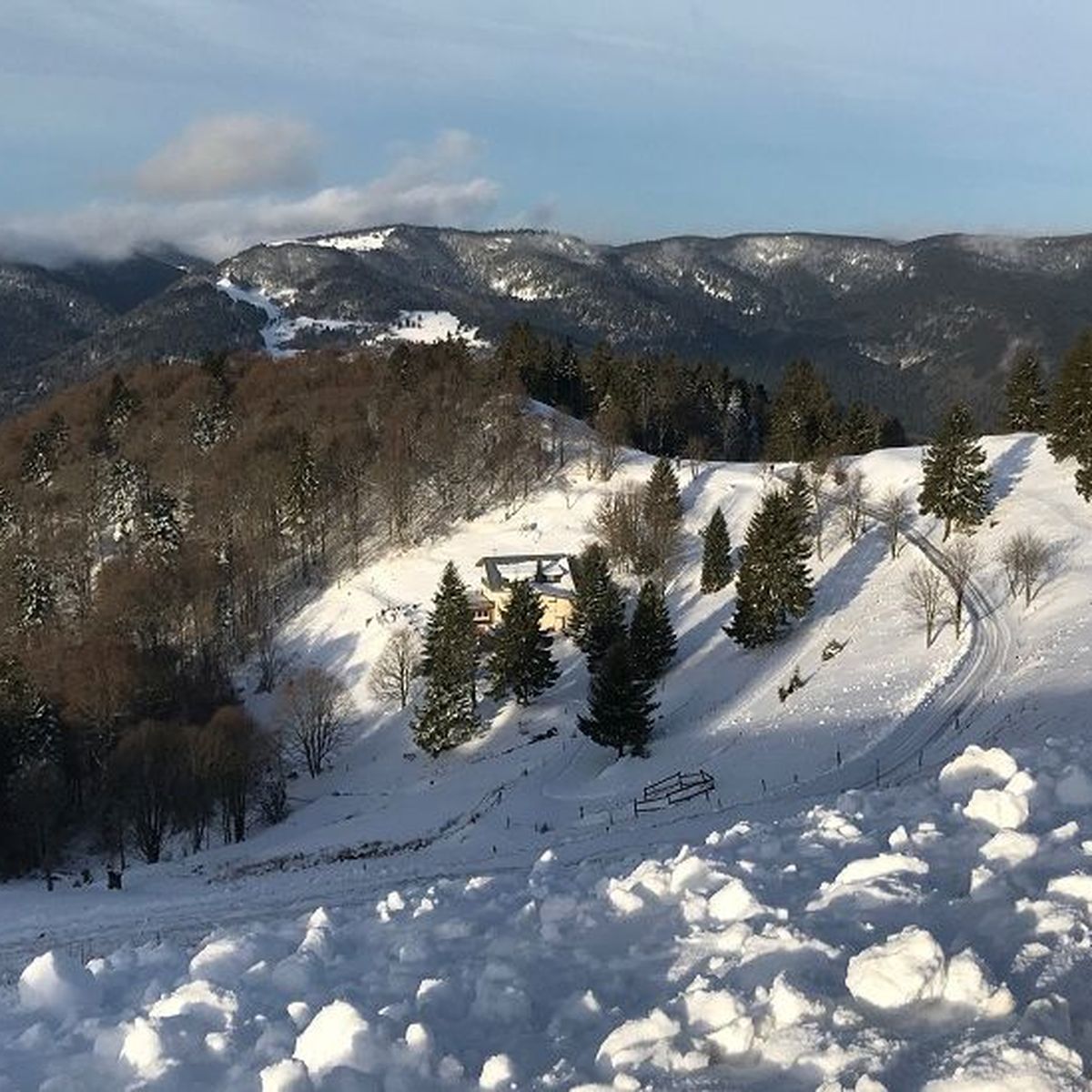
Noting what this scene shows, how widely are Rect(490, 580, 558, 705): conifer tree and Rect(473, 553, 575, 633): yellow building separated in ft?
17.1

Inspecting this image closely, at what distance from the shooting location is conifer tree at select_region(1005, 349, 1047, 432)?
215ft

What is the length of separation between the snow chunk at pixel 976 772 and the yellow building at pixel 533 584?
40338 mm

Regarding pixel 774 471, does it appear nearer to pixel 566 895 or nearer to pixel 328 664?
pixel 328 664

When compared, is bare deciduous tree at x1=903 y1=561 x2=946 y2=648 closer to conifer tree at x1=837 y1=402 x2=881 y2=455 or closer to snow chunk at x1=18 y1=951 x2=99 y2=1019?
conifer tree at x1=837 y1=402 x2=881 y2=455

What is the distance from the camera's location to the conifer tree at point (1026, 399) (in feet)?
215

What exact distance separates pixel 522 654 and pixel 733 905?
3816 centimetres

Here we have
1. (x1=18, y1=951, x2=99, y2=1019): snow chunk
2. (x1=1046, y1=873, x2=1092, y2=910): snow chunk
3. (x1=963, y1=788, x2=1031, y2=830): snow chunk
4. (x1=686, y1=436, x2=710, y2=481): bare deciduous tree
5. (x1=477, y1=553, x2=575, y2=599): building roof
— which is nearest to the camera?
(x1=1046, y1=873, x2=1092, y2=910): snow chunk

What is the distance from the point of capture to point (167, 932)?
17.8 metres

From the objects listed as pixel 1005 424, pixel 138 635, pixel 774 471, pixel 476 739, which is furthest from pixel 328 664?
pixel 1005 424

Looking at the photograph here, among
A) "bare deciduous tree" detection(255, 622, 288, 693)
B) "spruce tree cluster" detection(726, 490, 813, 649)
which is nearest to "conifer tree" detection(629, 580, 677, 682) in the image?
"spruce tree cluster" detection(726, 490, 813, 649)

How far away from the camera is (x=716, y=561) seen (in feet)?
173

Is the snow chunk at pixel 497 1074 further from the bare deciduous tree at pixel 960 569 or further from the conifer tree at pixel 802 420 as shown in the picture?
the conifer tree at pixel 802 420

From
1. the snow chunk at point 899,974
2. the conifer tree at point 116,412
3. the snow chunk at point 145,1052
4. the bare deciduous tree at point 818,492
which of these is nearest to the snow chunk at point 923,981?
the snow chunk at point 899,974

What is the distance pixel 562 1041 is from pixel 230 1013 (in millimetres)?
2247
